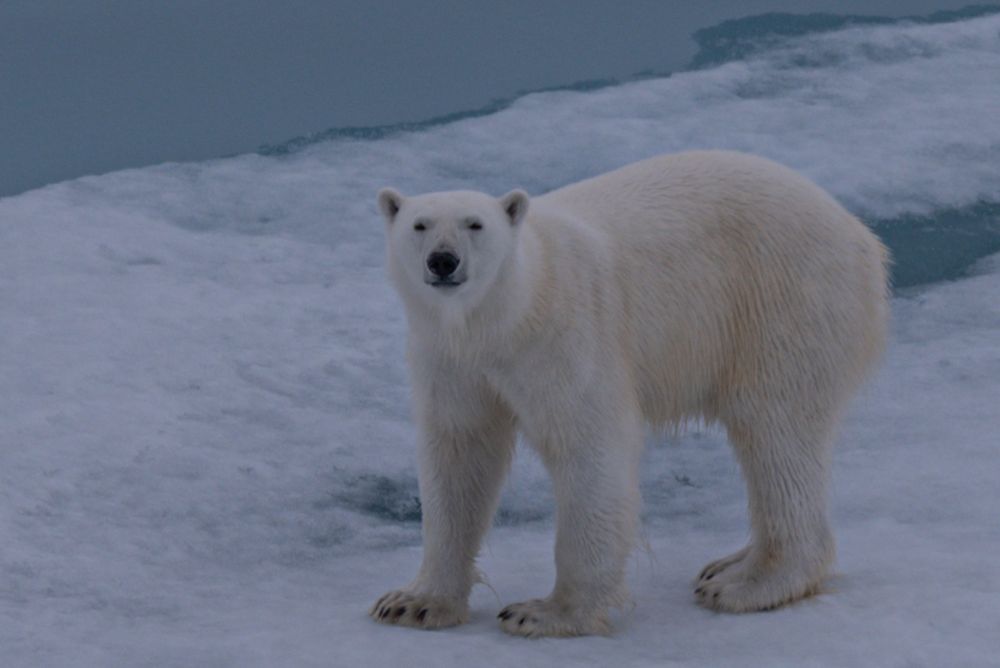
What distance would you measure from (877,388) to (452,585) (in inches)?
96.8

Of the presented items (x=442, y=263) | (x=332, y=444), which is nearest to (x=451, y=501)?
(x=442, y=263)

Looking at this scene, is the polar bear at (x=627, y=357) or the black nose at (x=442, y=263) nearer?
the black nose at (x=442, y=263)

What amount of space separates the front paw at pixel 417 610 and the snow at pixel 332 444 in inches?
2.5

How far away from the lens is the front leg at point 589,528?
3559 mm

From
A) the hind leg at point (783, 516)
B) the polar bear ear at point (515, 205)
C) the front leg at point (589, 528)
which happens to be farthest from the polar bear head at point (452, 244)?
the hind leg at point (783, 516)

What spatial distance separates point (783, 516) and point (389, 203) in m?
1.33

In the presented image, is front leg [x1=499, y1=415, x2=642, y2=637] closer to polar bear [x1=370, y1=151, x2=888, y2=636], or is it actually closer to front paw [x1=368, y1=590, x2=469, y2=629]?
polar bear [x1=370, y1=151, x2=888, y2=636]

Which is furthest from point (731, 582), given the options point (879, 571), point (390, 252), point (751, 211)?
point (390, 252)

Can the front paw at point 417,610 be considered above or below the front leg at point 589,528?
below

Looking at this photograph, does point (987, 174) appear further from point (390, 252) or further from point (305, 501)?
point (390, 252)

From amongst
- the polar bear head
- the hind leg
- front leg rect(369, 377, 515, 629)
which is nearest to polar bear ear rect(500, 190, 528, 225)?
the polar bear head

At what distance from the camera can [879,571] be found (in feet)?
13.1

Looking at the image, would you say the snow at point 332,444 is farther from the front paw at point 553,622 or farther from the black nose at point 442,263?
the black nose at point 442,263

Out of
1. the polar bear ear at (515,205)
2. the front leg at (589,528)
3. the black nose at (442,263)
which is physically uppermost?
the polar bear ear at (515,205)
